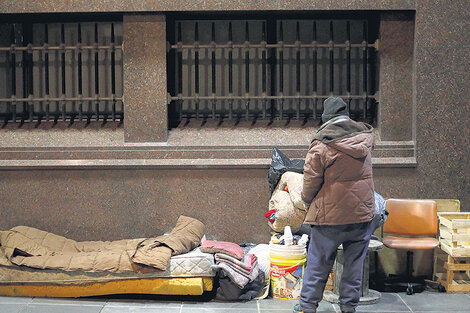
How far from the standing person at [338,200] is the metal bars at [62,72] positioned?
10.9ft

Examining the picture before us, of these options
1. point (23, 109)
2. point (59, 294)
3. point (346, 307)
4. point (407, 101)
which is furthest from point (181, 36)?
point (346, 307)

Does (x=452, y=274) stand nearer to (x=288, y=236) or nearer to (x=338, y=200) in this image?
(x=288, y=236)

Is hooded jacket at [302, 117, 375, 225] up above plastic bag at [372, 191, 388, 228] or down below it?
above

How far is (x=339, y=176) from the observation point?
5207 millimetres

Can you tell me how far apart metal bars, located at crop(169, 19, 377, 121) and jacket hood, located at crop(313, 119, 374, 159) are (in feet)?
7.64

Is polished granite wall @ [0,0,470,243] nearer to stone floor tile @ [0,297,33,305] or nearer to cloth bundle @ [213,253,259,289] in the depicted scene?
cloth bundle @ [213,253,259,289]

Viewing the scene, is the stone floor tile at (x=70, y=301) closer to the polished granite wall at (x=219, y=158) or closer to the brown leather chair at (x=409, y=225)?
the polished granite wall at (x=219, y=158)

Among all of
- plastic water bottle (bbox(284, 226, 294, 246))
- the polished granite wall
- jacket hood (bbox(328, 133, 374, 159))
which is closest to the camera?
jacket hood (bbox(328, 133, 374, 159))

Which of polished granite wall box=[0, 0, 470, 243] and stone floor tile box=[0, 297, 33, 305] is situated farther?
polished granite wall box=[0, 0, 470, 243]

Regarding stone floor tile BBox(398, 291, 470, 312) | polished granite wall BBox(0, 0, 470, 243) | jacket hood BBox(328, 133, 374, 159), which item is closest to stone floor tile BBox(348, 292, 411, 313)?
stone floor tile BBox(398, 291, 470, 312)

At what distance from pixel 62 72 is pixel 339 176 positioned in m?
4.18

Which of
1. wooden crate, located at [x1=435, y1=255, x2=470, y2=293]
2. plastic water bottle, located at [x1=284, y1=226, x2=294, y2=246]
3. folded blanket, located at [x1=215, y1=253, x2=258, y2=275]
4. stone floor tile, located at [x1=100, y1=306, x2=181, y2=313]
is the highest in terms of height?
plastic water bottle, located at [x1=284, y1=226, x2=294, y2=246]

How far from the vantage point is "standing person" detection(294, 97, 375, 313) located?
519 cm

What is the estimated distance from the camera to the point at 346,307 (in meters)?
5.36
